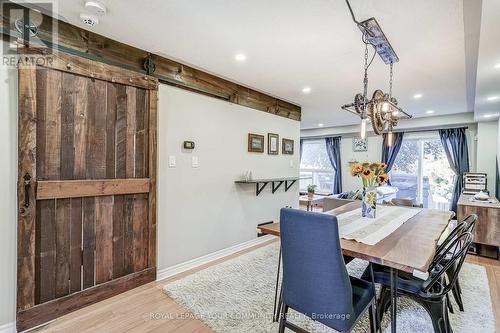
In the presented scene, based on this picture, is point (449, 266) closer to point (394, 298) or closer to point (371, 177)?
point (394, 298)

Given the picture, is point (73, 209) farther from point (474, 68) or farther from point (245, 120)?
point (474, 68)

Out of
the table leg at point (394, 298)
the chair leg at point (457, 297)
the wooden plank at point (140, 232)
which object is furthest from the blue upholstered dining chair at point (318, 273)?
the wooden plank at point (140, 232)

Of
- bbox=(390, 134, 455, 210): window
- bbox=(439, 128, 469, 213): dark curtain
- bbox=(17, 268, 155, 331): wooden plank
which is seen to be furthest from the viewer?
bbox=(390, 134, 455, 210): window

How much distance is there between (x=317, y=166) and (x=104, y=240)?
689 cm

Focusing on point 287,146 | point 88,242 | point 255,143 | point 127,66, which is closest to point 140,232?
point 88,242

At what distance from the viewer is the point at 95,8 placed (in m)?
1.78

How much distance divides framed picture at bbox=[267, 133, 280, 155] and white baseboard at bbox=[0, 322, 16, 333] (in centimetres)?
335

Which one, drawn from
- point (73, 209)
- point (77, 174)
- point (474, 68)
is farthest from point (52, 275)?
point (474, 68)

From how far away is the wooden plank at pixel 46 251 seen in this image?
1.92m

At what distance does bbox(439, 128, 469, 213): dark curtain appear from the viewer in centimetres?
541

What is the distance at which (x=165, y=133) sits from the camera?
269 centimetres

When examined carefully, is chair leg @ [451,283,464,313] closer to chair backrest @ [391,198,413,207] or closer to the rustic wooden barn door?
chair backrest @ [391,198,413,207]

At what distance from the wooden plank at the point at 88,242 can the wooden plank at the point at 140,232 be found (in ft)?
1.18

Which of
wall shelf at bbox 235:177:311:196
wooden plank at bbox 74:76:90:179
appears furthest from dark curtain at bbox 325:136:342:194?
wooden plank at bbox 74:76:90:179
